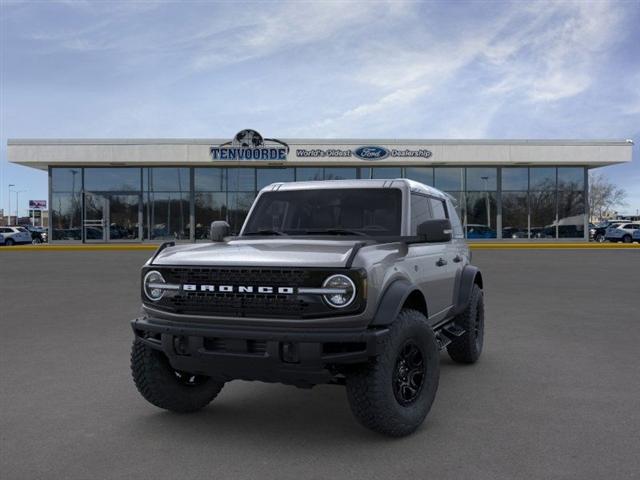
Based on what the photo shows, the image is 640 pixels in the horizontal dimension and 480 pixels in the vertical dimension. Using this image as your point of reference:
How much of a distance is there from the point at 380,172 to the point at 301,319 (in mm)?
33002

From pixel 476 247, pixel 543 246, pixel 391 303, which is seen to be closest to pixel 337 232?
pixel 391 303

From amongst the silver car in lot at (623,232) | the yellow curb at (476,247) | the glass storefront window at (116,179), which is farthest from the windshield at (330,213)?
the silver car in lot at (623,232)

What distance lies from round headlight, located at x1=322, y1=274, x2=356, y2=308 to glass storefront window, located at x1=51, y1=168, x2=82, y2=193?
35957 mm

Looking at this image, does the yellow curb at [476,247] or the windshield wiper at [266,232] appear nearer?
the windshield wiper at [266,232]

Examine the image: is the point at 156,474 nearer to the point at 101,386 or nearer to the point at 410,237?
the point at 101,386

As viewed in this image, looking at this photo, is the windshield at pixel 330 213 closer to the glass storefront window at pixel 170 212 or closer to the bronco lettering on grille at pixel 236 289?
the bronco lettering on grille at pixel 236 289

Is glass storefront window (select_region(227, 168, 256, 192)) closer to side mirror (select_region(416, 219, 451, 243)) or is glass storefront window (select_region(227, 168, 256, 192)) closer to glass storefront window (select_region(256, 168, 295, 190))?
glass storefront window (select_region(256, 168, 295, 190))

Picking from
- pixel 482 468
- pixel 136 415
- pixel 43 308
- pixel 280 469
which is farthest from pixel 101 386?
pixel 43 308

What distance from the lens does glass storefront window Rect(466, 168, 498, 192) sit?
122ft

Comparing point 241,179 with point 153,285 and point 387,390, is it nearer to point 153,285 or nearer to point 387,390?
point 153,285

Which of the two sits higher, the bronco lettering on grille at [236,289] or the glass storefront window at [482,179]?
the glass storefront window at [482,179]

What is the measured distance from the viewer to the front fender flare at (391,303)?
3938 millimetres

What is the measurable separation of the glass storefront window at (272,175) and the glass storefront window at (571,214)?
56.8ft

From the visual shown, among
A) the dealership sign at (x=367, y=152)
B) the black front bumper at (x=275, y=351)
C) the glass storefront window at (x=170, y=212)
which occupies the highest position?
the dealership sign at (x=367, y=152)
